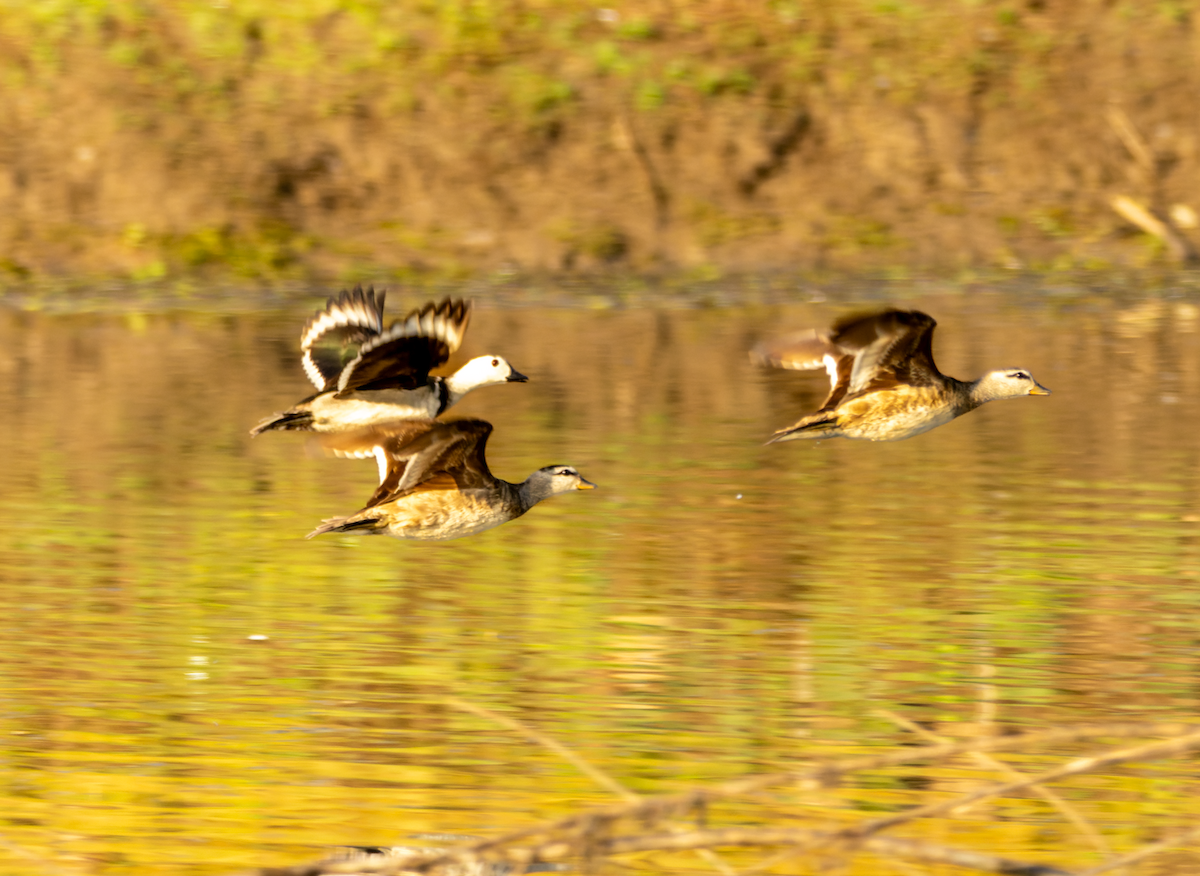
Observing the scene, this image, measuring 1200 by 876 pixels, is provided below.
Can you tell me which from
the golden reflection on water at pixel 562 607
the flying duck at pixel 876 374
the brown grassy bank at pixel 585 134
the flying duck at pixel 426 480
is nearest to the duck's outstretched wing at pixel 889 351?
the flying duck at pixel 876 374

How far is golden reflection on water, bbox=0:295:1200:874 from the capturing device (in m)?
8.21

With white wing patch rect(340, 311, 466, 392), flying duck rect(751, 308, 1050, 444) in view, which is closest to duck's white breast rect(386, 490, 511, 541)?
white wing patch rect(340, 311, 466, 392)

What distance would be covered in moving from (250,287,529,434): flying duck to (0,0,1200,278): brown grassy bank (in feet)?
58.8

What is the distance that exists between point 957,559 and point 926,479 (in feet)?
8.26

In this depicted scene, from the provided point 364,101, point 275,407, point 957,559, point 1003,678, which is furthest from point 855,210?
point 1003,678

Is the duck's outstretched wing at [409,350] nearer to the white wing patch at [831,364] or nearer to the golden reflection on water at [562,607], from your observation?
the golden reflection on water at [562,607]

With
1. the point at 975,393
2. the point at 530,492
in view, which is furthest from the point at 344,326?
the point at 975,393

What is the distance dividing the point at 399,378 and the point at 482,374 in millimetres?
290

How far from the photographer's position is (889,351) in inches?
342

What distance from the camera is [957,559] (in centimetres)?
1215

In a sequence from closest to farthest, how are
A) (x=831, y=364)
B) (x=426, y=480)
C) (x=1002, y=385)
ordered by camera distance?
(x=426, y=480) → (x=831, y=364) → (x=1002, y=385)

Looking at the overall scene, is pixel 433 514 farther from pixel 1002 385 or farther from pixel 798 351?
pixel 1002 385

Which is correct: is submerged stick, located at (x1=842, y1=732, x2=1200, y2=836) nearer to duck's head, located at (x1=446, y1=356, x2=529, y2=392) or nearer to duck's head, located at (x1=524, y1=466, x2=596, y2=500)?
duck's head, located at (x1=446, y1=356, x2=529, y2=392)

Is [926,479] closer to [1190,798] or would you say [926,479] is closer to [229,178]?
[1190,798]
